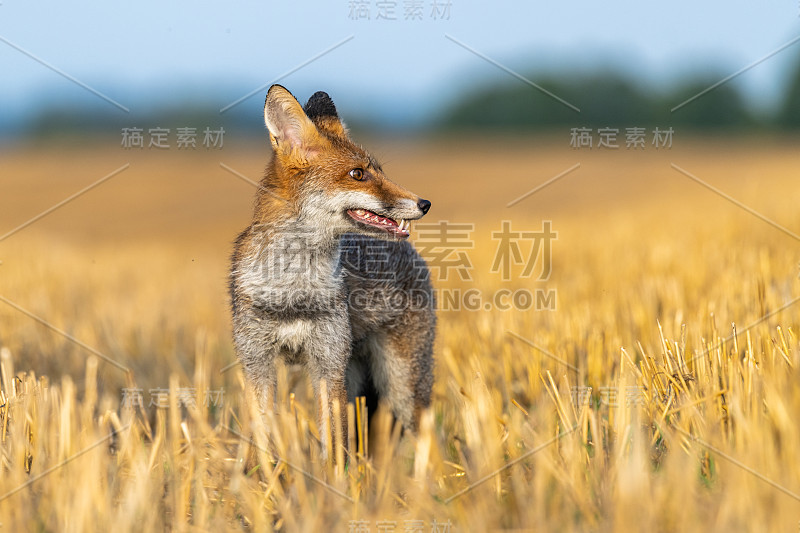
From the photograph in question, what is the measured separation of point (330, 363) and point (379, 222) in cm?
94

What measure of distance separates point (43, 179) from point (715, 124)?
48159 mm

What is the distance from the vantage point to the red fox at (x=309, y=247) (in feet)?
14.0

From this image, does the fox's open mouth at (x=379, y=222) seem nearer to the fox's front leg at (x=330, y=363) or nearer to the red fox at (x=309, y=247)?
the red fox at (x=309, y=247)

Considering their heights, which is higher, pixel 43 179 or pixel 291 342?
pixel 43 179

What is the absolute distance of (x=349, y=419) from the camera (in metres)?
3.94

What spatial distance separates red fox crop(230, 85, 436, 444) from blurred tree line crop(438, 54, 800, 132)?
48335 mm

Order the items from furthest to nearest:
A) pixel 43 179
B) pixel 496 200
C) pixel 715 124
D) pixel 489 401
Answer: pixel 715 124
pixel 43 179
pixel 496 200
pixel 489 401

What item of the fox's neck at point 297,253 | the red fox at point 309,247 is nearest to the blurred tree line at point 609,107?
the red fox at point 309,247

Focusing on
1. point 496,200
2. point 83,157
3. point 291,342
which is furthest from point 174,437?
point 83,157

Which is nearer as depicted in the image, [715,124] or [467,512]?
[467,512]

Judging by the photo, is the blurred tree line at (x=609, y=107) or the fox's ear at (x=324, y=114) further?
the blurred tree line at (x=609, y=107)

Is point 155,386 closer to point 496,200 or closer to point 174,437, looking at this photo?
point 174,437

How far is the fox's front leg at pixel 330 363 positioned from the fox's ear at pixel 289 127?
3.77ft

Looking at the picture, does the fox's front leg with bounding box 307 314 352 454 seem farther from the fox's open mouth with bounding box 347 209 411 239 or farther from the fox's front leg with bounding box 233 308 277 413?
the fox's open mouth with bounding box 347 209 411 239
